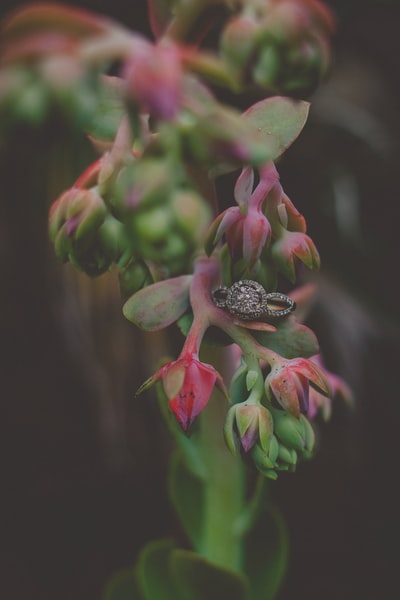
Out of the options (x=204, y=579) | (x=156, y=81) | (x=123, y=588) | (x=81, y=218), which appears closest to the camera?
(x=156, y=81)

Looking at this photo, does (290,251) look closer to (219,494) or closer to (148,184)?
(148,184)

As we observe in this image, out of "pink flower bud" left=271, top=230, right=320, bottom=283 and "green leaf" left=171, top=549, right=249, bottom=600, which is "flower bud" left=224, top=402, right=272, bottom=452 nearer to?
"pink flower bud" left=271, top=230, right=320, bottom=283

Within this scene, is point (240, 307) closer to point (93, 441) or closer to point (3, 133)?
point (3, 133)

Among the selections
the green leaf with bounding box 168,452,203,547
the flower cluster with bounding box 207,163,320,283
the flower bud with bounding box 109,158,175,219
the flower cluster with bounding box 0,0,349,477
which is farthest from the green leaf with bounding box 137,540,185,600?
the flower bud with bounding box 109,158,175,219

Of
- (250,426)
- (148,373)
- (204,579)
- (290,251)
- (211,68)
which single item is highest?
(211,68)

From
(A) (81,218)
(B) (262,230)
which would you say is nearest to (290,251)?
(B) (262,230)

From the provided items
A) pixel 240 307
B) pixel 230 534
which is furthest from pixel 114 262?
pixel 230 534
